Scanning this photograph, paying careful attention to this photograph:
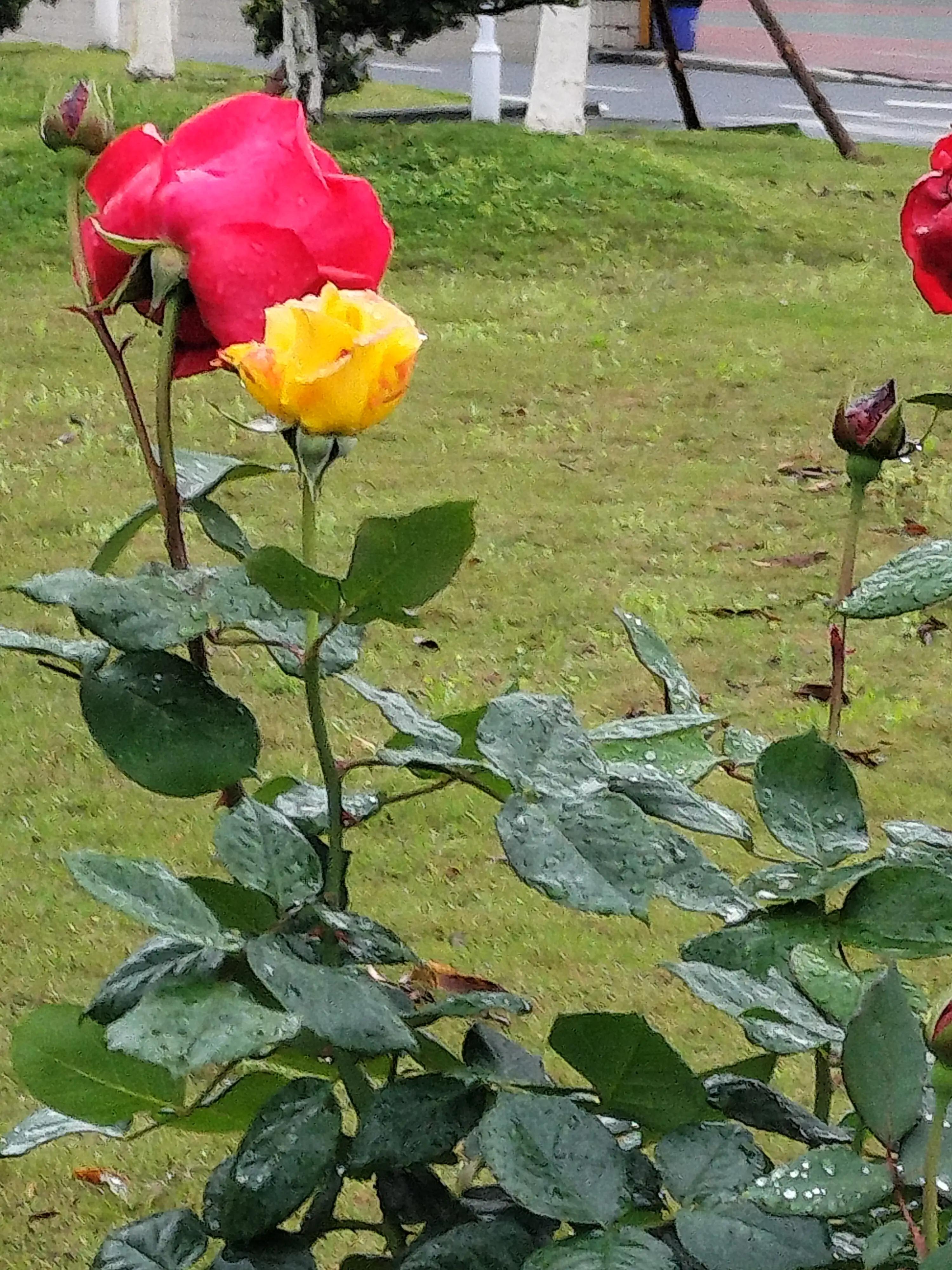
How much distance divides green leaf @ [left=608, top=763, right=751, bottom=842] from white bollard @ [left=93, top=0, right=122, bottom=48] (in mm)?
10765

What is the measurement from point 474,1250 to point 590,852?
0.62 feet

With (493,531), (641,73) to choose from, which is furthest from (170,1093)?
(641,73)

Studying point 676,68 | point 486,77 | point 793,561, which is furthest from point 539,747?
point 486,77

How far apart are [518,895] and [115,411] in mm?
2640

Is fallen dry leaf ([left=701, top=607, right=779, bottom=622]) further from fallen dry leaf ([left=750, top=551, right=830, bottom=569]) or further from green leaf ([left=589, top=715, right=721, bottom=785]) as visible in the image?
green leaf ([left=589, top=715, right=721, bottom=785])

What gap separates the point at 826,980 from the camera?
2.17ft

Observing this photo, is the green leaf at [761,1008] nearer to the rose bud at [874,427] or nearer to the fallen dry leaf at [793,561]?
the rose bud at [874,427]

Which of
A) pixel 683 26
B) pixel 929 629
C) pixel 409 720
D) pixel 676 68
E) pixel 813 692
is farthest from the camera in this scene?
pixel 683 26

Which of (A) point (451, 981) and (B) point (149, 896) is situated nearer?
(B) point (149, 896)

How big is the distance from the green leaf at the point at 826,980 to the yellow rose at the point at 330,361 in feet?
0.89

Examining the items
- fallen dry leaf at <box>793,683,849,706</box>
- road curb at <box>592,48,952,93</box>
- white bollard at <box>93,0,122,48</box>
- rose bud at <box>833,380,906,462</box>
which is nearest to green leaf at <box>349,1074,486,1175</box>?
rose bud at <box>833,380,906,462</box>

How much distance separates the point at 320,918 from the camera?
2.17ft

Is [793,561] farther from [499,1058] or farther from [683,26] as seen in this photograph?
[683,26]

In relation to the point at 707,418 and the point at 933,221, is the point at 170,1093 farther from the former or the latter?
the point at 707,418
